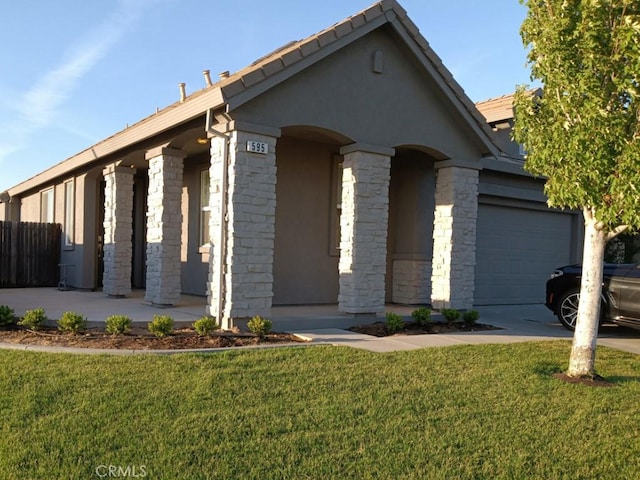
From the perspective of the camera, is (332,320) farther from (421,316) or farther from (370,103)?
(370,103)

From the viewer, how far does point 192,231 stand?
41.3ft

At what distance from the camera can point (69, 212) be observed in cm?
1491

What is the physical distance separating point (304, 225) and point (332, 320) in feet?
8.82

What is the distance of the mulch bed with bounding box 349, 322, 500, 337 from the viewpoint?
9.10m

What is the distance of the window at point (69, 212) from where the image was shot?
14526 millimetres

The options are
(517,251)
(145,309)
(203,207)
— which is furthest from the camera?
(517,251)

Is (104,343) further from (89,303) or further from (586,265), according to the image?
(586,265)

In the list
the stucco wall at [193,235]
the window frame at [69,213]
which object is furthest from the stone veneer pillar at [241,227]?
the window frame at [69,213]

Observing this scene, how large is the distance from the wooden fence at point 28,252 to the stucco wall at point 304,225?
24.4 ft

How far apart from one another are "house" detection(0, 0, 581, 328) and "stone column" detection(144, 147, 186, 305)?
0.12 feet

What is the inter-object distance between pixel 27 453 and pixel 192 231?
28.8 feet

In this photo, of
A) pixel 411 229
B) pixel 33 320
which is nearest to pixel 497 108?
pixel 411 229

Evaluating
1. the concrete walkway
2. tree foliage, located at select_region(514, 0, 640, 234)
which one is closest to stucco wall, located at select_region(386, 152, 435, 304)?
the concrete walkway

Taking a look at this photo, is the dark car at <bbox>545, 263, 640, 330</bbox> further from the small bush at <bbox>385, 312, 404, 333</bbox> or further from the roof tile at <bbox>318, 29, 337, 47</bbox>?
the roof tile at <bbox>318, 29, 337, 47</bbox>
